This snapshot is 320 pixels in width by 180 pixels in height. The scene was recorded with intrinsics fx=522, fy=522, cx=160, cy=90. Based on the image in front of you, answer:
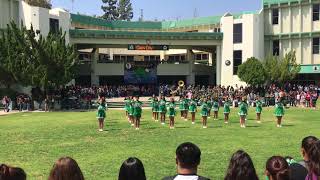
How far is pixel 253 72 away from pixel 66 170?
163 ft

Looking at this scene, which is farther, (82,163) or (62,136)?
(62,136)

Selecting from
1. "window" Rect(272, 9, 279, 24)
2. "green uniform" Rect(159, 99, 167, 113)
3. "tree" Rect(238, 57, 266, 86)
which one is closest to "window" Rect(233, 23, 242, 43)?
"window" Rect(272, 9, 279, 24)

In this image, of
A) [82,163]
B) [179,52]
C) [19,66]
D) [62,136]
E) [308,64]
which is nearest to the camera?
[82,163]

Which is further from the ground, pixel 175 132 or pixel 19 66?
pixel 19 66

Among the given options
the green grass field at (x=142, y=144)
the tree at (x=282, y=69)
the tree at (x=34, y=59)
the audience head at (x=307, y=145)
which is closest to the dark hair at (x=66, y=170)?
the audience head at (x=307, y=145)

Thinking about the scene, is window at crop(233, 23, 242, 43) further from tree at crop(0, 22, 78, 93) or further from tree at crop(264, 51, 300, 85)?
tree at crop(0, 22, 78, 93)

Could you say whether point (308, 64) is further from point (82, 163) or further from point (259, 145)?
point (82, 163)

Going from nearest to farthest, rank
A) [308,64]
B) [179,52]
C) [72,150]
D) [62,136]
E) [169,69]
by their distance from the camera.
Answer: [72,150]
[62,136]
[308,64]
[169,69]
[179,52]

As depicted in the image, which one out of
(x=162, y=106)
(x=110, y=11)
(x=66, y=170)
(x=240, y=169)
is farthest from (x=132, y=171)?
(x=110, y=11)

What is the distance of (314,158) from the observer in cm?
618

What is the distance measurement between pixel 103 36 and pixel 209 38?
12569mm

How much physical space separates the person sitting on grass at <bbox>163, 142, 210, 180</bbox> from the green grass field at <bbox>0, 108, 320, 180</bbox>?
7.03 metres

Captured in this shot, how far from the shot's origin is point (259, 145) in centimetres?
1900

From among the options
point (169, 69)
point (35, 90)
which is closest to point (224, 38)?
point (169, 69)
